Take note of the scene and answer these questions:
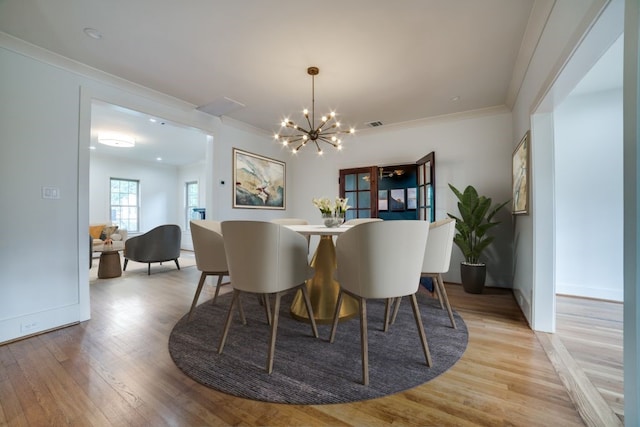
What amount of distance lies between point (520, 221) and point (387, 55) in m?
2.36

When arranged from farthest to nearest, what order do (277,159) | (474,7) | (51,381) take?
(277,159), (474,7), (51,381)

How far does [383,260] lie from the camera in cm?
162

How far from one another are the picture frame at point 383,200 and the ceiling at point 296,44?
1619 mm

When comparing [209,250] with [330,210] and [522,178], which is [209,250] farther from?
[522,178]

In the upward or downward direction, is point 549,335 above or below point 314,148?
below

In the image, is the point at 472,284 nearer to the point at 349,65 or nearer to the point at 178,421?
the point at 349,65

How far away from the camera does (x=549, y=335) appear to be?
2201 millimetres

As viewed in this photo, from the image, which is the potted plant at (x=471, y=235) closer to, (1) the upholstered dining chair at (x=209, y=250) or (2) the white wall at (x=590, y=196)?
(2) the white wall at (x=590, y=196)

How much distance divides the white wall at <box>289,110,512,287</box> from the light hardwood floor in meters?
1.64

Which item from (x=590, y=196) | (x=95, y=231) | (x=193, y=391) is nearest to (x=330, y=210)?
(x=193, y=391)

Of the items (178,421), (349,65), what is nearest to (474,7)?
(349,65)

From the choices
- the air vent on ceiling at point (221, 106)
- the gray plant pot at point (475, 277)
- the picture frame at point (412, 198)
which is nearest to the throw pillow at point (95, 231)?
the air vent on ceiling at point (221, 106)

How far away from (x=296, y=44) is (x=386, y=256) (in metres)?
1.93

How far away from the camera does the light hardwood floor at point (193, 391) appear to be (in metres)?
1.31
